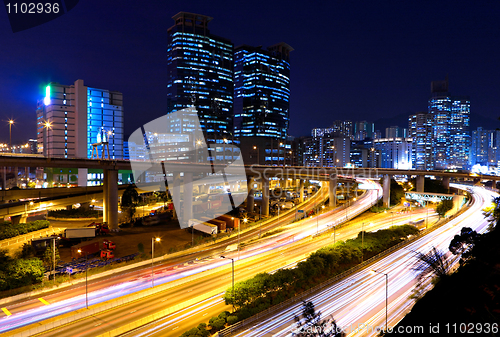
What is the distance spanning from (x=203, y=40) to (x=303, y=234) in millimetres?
128629

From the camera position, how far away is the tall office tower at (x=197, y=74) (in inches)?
5472

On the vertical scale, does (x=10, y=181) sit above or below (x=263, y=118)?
below

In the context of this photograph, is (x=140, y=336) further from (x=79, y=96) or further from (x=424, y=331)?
(x=79, y=96)

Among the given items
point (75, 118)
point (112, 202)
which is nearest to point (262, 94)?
point (75, 118)

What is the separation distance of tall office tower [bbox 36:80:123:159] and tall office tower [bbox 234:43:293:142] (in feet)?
252

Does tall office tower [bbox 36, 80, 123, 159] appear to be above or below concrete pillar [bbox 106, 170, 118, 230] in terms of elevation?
above

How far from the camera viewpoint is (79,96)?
8912 centimetres

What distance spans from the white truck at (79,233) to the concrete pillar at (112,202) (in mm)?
6342

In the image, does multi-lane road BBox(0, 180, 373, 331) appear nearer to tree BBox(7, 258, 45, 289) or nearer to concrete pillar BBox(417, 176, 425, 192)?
tree BBox(7, 258, 45, 289)

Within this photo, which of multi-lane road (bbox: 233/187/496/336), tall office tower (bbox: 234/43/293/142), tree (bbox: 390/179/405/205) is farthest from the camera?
tall office tower (bbox: 234/43/293/142)

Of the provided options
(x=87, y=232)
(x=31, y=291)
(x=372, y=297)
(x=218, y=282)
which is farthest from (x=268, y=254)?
(x=87, y=232)

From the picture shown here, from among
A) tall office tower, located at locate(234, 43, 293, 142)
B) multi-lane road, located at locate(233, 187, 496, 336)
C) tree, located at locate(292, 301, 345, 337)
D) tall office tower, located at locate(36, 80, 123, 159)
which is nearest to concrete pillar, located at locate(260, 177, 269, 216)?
multi-lane road, located at locate(233, 187, 496, 336)

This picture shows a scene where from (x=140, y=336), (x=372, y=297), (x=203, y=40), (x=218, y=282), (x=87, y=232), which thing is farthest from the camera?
(x=203, y=40)

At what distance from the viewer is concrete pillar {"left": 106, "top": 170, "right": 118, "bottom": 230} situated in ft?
148
